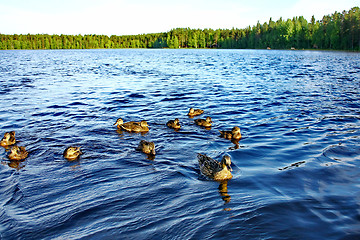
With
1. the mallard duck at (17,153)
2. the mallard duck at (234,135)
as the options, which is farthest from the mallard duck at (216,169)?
the mallard duck at (17,153)

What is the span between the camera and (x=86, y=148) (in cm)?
992

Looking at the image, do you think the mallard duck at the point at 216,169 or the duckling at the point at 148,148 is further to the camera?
the duckling at the point at 148,148

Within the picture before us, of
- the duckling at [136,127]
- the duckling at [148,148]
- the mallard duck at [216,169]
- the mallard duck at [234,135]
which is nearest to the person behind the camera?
the mallard duck at [216,169]

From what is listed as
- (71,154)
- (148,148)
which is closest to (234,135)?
(148,148)

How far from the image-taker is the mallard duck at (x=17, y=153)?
29.0 feet

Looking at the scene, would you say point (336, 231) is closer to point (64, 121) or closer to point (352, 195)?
point (352, 195)

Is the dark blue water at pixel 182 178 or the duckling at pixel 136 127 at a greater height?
the duckling at pixel 136 127

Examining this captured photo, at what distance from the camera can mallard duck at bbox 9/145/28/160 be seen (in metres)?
8.83

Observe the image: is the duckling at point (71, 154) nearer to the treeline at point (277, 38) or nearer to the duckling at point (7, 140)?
the duckling at point (7, 140)

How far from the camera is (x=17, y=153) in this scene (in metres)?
8.93

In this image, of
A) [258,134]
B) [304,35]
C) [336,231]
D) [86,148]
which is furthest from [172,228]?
[304,35]

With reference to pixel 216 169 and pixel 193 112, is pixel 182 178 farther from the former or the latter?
pixel 193 112

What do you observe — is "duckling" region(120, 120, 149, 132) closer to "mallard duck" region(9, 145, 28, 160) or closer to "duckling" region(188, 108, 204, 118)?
"duckling" region(188, 108, 204, 118)

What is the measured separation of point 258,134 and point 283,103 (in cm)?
655
